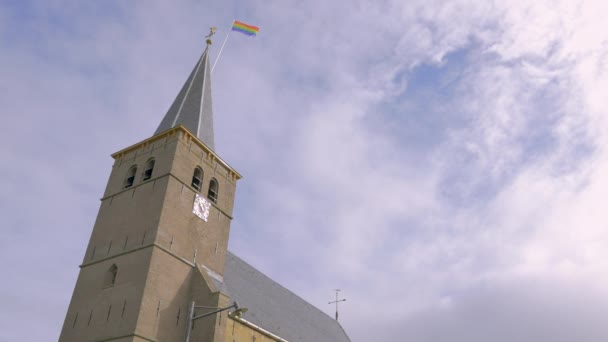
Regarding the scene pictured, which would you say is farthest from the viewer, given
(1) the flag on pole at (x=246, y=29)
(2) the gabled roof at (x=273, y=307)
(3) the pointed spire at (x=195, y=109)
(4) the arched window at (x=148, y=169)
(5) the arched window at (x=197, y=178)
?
(1) the flag on pole at (x=246, y=29)

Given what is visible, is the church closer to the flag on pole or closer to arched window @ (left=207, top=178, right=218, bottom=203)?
arched window @ (left=207, top=178, right=218, bottom=203)

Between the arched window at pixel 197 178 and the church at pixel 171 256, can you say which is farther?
the arched window at pixel 197 178

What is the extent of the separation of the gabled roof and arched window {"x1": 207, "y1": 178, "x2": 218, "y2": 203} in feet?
13.2

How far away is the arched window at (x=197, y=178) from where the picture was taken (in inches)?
1055

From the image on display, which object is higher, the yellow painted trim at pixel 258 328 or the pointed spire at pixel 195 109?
the pointed spire at pixel 195 109

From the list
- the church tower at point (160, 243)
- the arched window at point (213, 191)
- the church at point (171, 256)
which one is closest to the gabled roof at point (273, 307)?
the church at point (171, 256)

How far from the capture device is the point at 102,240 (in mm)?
24922

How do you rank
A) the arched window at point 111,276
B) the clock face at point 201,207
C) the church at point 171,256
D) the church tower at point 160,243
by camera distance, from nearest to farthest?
the church tower at point 160,243, the church at point 171,256, the arched window at point 111,276, the clock face at point 201,207

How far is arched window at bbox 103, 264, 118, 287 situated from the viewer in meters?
23.0

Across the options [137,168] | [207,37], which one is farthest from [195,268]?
[207,37]

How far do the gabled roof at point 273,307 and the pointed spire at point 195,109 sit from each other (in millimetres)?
7492

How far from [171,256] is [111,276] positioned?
9.31 feet

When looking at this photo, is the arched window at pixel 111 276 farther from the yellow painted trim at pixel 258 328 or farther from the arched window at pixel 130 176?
the yellow painted trim at pixel 258 328

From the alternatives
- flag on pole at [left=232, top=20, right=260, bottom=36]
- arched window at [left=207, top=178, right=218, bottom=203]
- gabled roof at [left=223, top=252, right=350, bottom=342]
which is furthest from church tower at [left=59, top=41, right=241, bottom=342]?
flag on pole at [left=232, top=20, right=260, bottom=36]
